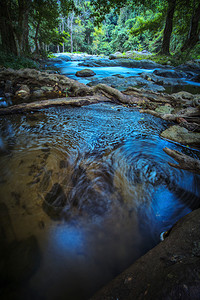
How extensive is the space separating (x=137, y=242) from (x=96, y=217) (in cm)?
49

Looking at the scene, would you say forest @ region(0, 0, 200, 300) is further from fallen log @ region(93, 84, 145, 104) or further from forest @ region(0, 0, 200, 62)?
forest @ region(0, 0, 200, 62)

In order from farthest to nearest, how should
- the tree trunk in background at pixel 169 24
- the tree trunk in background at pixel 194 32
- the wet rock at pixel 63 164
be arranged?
the tree trunk in background at pixel 194 32 → the tree trunk in background at pixel 169 24 → the wet rock at pixel 63 164

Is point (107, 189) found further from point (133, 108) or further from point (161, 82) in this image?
point (161, 82)

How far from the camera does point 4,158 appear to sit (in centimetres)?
208

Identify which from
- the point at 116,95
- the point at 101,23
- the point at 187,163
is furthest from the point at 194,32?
the point at 187,163

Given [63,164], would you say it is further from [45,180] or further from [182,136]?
[182,136]

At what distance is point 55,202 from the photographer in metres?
1.60

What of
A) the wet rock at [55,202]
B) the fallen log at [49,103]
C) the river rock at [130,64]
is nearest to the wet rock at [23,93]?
the fallen log at [49,103]

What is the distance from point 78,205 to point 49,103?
3.90 metres

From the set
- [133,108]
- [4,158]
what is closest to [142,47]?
[133,108]

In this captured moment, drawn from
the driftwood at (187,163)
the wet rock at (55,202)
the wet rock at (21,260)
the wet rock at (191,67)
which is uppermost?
the wet rock at (191,67)

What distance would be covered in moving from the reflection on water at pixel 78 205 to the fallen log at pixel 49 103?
3.10 feet

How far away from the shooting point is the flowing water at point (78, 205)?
3.61ft

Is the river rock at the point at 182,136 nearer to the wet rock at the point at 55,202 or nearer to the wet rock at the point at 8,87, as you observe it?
the wet rock at the point at 55,202
